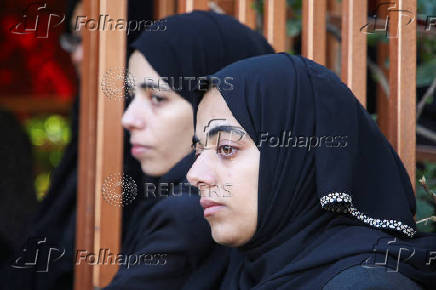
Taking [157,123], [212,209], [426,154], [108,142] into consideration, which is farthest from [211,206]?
[426,154]

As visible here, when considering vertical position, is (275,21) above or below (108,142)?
above

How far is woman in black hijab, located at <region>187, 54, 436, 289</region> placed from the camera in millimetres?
1189

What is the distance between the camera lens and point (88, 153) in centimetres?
187

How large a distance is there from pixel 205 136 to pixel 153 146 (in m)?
0.46

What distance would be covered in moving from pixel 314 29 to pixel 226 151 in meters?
0.46

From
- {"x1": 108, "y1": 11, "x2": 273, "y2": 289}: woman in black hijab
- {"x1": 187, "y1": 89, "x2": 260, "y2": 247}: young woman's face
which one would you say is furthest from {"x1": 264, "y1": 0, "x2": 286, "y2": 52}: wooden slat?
{"x1": 187, "y1": 89, "x2": 260, "y2": 247}: young woman's face

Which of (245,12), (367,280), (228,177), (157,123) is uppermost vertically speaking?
(245,12)

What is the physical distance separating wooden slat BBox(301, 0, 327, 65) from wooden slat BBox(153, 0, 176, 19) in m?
1.03

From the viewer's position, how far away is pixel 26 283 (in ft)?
7.18

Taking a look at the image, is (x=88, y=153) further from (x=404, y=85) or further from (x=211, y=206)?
(x=404, y=85)

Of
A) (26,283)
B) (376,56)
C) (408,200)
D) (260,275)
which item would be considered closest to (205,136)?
(260,275)

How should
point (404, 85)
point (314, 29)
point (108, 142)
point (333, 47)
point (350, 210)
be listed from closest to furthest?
point (350, 210)
point (404, 85)
point (314, 29)
point (108, 142)
point (333, 47)

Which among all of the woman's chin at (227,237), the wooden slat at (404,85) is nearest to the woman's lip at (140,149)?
the woman's chin at (227,237)

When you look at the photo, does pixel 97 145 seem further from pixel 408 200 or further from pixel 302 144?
pixel 408 200
